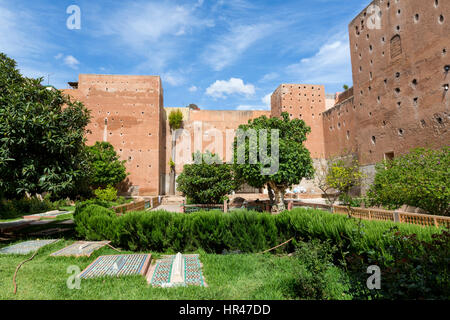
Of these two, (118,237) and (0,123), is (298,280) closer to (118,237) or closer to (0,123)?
(118,237)

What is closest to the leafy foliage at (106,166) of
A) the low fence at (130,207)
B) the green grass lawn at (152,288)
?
the low fence at (130,207)

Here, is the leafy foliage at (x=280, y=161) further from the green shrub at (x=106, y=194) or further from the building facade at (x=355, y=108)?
the green shrub at (x=106, y=194)

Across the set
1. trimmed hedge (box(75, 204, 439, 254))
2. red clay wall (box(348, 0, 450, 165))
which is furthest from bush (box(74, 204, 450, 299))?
red clay wall (box(348, 0, 450, 165))

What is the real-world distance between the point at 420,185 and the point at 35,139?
43.1ft

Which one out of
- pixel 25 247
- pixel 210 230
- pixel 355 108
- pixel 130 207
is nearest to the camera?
pixel 210 230

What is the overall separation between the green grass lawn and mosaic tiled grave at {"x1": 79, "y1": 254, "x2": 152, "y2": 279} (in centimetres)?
19

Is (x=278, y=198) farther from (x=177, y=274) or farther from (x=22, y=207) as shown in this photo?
(x=22, y=207)

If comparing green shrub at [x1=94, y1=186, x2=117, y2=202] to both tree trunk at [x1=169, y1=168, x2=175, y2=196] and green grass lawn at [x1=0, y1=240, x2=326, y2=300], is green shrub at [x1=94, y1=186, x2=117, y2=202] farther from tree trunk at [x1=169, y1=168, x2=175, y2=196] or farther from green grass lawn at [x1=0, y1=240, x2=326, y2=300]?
green grass lawn at [x1=0, y1=240, x2=326, y2=300]

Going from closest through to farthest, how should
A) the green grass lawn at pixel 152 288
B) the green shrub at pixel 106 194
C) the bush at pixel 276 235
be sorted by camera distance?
the green grass lawn at pixel 152 288 → the bush at pixel 276 235 → the green shrub at pixel 106 194

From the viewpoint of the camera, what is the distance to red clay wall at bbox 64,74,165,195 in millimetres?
23844

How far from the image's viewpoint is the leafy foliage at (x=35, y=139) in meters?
6.36

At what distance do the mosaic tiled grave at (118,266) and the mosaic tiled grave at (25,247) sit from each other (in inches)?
98.1

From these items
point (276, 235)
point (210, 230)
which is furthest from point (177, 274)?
point (276, 235)

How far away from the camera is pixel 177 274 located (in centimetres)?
424
